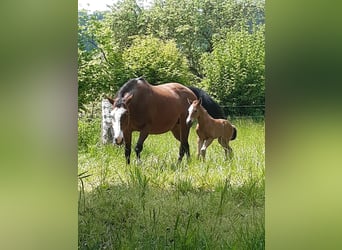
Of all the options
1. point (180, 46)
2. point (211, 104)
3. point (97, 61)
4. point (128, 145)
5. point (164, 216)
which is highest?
point (180, 46)

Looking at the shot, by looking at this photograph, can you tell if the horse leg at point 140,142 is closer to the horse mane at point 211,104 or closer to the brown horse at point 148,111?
the brown horse at point 148,111

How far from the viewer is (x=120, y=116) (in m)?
2.96

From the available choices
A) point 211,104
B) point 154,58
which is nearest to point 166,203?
point 211,104

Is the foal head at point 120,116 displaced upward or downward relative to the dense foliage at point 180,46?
downward

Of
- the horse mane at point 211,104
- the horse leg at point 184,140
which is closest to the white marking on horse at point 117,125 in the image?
the horse leg at point 184,140

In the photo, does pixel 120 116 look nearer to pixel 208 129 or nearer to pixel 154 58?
pixel 154 58

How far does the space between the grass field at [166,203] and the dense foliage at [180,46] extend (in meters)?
0.23

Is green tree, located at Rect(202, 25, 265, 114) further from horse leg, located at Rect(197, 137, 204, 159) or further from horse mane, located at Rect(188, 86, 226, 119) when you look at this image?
horse leg, located at Rect(197, 137, 204, 159)

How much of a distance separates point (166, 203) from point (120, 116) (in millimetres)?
548

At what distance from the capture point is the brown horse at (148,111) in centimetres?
296

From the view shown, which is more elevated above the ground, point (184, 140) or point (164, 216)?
point (184, 140)
